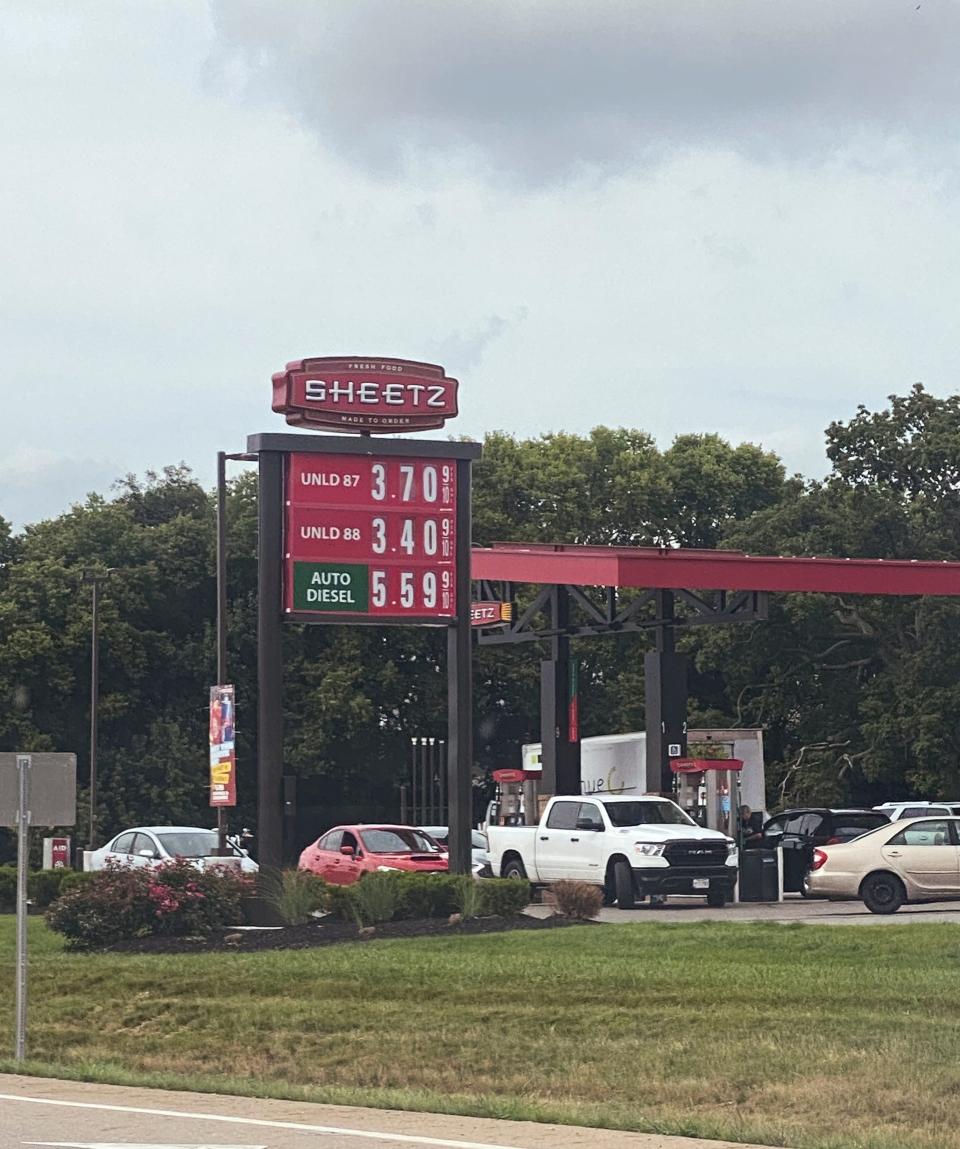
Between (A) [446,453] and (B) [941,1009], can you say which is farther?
(A) [446,453]

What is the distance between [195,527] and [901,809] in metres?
29.9

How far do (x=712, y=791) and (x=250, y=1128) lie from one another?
99.6 ft

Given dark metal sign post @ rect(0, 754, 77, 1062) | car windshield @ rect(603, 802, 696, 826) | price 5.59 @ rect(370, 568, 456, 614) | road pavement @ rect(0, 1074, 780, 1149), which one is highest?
price 5.59 @ rect(370, 568, 456, 614)

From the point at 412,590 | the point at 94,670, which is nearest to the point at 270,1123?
the point at 412,590

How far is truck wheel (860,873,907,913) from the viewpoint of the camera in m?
31.0

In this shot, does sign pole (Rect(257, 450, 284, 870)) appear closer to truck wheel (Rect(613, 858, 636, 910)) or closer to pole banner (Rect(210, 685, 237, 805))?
pole banner (Rect(210, 685, 237, 805))

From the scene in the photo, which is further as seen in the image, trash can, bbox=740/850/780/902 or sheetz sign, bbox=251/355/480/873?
trash can, bbox=740/850/780/902

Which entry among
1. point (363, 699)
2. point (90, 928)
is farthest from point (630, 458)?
point (90, 928)

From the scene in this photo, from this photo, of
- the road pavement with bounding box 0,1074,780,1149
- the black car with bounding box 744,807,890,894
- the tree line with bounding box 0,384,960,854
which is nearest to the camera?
the road pavement with bounding box 0,1074,780,1149

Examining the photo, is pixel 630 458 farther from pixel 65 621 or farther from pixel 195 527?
pixel 65 621

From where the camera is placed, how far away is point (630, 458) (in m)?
71.9

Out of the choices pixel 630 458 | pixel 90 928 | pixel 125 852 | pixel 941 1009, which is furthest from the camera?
pixel 630 458

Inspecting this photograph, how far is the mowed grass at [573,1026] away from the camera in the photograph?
14828 millimetres

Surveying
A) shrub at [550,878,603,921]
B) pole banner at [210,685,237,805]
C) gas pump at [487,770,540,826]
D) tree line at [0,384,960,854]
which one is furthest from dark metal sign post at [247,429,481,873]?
tree line at [0,384,960,854]
